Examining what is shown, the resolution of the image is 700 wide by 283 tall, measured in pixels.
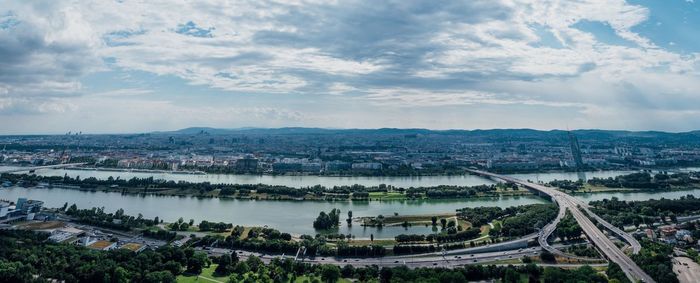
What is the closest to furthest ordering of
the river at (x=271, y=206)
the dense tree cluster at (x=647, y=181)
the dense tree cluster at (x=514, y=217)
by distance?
the dense tree cluster at (x=514, y=217) < the river at (x=271, y=206) < the dense tree cluster at (x=647, y=181)

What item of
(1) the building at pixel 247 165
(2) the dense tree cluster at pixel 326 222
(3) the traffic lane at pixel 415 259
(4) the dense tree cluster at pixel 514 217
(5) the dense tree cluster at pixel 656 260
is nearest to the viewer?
(5) the dense tree cluster at pixel 656 260

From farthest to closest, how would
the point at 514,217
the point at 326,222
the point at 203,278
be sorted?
the point at 514,217, the point at 326,222, the point at 203,278

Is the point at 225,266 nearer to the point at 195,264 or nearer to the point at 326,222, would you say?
the point at 195,264

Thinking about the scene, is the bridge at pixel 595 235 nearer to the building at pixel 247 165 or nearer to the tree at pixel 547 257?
the tree at pixel 547 257

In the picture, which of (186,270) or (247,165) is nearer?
(186,270)

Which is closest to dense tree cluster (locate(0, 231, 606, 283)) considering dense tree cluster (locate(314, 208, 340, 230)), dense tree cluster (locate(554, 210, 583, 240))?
dense tree cluster (locate(554, 210, 583, 240))

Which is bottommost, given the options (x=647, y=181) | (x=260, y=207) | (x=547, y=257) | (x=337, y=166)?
(x=547, y=257)

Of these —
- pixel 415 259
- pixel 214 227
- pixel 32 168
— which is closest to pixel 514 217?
pixel 415 259

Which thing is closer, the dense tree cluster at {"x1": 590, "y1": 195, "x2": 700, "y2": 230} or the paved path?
the paved path

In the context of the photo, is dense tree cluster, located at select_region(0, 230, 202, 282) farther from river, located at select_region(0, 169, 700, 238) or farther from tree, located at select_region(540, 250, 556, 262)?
tree, located at select_region(540, 250, 556, 262)

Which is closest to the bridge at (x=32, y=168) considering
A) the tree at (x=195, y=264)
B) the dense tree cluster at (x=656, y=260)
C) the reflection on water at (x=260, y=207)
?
the reflection on water at (x=260, y=207)

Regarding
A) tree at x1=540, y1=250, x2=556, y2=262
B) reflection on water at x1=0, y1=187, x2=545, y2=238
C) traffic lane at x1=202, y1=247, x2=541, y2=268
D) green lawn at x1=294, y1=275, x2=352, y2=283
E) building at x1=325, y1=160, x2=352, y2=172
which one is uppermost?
building at x1=325, y1=160, x2=352, y2=172
